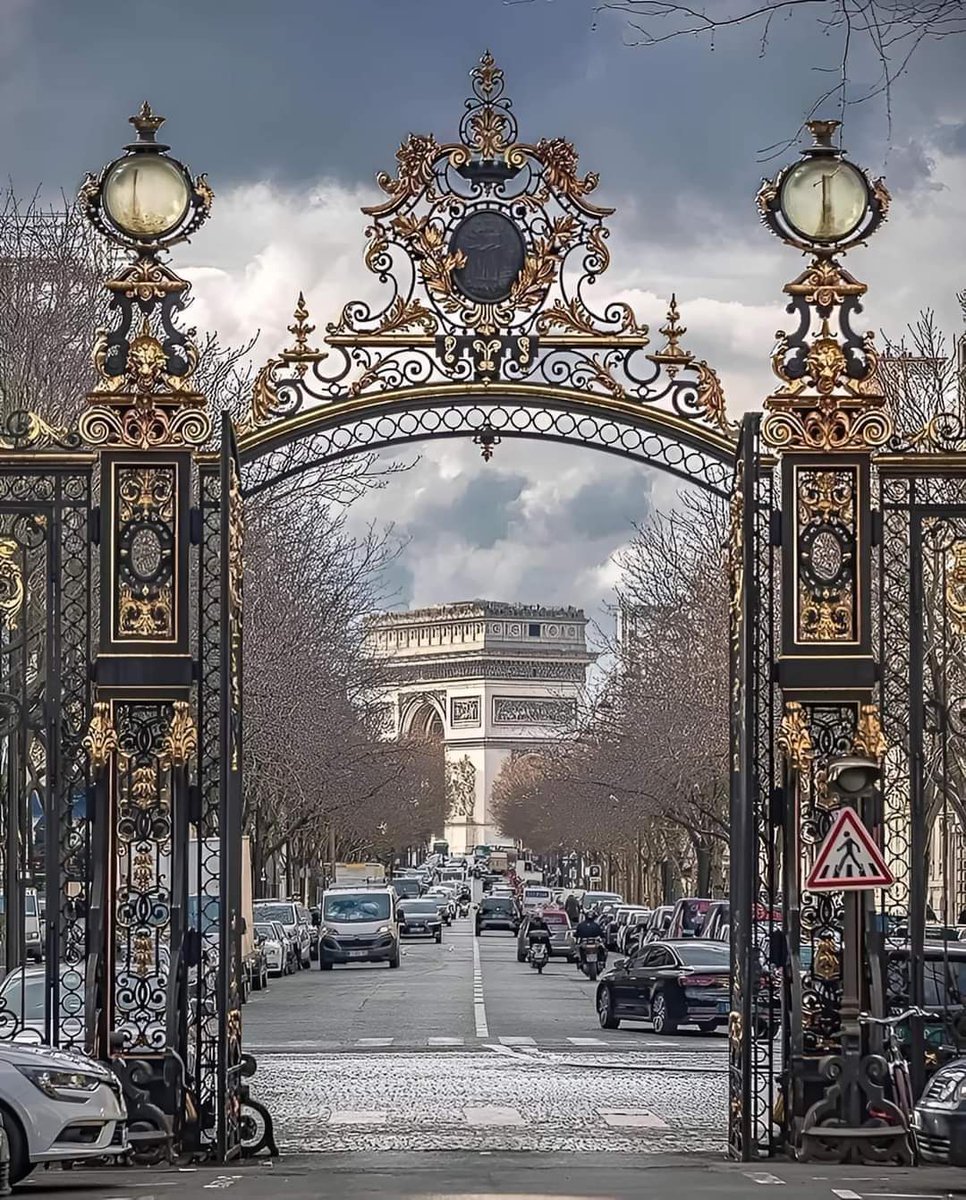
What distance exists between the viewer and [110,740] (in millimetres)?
16641

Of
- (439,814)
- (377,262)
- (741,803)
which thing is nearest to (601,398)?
(377,262)

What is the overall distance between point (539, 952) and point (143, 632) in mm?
42845

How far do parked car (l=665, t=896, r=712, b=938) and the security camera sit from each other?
31.8 m

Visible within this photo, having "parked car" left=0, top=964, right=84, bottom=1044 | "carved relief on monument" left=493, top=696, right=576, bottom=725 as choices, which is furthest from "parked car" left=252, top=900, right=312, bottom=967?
"carved relief on monument" left=493, top=696, right=576, bottom=725

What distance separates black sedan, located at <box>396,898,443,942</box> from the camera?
3078 inches

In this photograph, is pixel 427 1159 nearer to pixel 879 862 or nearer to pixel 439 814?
pixel 879 862

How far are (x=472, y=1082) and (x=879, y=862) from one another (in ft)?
32.9

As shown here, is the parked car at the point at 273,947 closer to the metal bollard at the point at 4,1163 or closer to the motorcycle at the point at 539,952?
the motorcycle at the point at 539,952

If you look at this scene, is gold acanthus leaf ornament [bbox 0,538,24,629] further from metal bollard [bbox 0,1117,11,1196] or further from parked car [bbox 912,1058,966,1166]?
parked car [bbox 912,1058,966,1166]

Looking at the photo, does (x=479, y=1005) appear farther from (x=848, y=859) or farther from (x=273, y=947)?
(x=848, y=859)

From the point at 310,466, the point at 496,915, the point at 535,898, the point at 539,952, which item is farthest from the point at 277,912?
the point at 310,466

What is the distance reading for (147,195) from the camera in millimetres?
16938

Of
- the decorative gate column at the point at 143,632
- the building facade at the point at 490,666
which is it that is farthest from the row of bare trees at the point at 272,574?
the building facade at the point at 490,666

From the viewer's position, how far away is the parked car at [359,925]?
5888 centimetres
